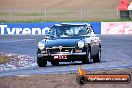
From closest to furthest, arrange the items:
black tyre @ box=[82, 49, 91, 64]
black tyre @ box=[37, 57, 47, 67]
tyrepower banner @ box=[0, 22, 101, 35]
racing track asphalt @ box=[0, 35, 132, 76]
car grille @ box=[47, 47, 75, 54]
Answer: racing track asphalt @ box=[0, 35, 132, 76]
car grille @ box=[47, 47, 75, 54]
black tyre @ box=[82, 49, 91, 64]
black tyre @ box=[37, 57, 47, 67]
tyrepower banner @ box=[0, 22, 101, 35]

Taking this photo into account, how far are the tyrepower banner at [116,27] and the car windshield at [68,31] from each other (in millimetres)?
27740

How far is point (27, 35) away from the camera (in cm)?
4812

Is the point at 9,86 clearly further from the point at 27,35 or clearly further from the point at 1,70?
the point at 27,35

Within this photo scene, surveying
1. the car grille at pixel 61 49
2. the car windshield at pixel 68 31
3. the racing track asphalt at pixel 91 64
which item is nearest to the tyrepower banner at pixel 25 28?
the racing track asphalt at pixel 91 64

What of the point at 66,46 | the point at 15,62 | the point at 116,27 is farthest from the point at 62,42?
the point at 116,27

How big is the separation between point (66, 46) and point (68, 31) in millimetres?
1372

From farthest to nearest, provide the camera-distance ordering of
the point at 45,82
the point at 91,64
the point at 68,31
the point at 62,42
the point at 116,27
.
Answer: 1. the point at 116,27
2. the point at 68,31
3. the point at 91,64
4. the point at 62,42
5. the point at 45,82

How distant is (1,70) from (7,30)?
32.1 m

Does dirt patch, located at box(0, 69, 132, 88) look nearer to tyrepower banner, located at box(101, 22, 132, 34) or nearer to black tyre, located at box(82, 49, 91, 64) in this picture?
black tyre, located at box(82, 49, 91, 64)

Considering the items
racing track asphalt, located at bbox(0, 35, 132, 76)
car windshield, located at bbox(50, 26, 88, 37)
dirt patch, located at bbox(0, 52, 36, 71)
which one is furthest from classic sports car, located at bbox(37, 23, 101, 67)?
dirt patch, located at bbox(0, 52, 36, 71)

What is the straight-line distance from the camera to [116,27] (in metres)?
48.6

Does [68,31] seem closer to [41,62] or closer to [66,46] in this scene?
[66,46]

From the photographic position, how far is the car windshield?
65.2ft

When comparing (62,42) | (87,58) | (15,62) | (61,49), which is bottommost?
(15,62)
